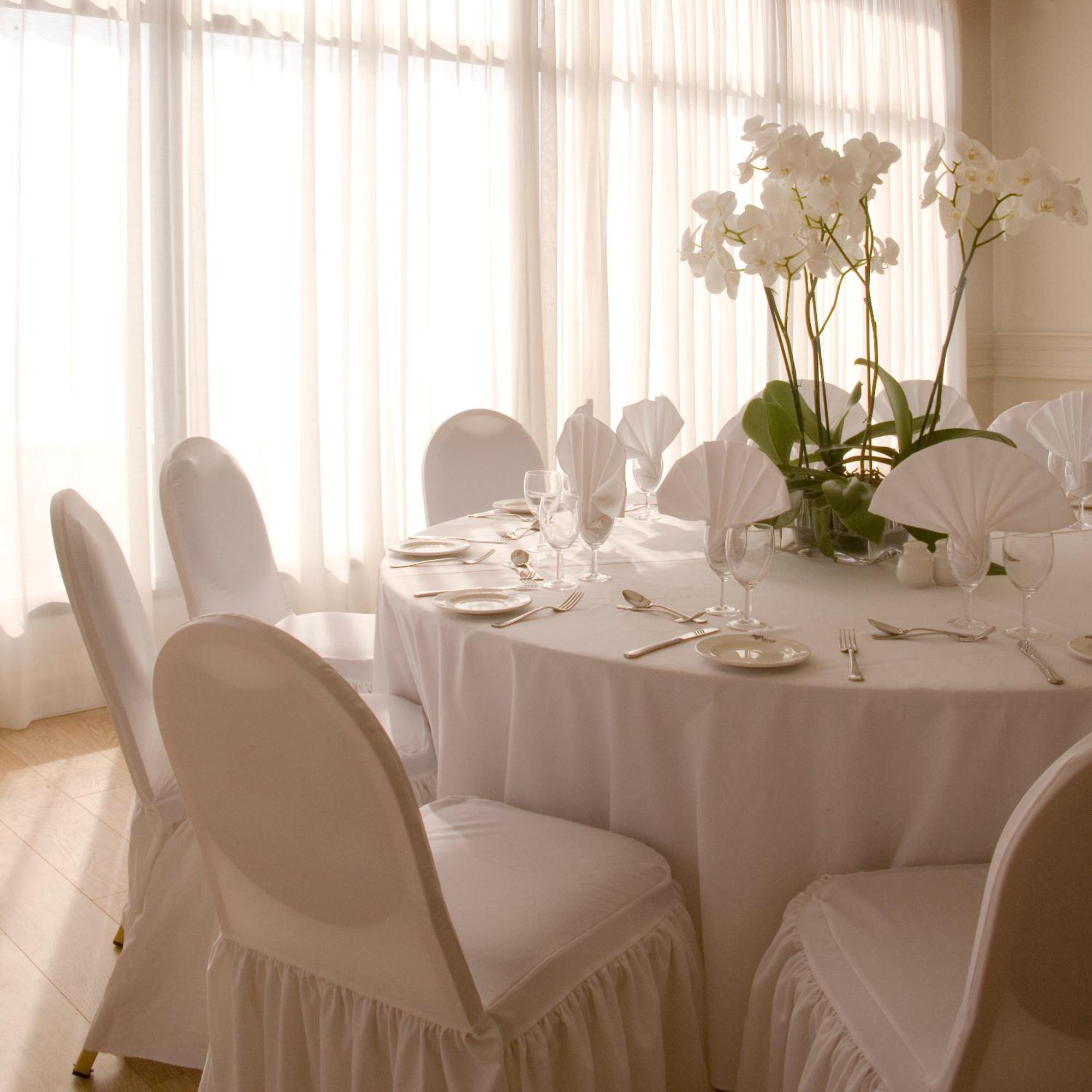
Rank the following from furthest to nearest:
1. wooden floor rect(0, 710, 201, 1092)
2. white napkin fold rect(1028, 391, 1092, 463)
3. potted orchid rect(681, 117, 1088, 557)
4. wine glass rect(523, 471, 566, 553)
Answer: white napkin fold rect(1028, 391, 1092, 463), wine glass rect(523, 471, 566, 553), wooden floor rect(0, 710, 201, 1092), potted orchid rect(681, 117, 1088, 557)

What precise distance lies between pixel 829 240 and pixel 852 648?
77 cm

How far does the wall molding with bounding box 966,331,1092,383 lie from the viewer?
605 cm

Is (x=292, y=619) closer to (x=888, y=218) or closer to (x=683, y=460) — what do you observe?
(x=683, y=460)

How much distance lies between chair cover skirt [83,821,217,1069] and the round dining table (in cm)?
51

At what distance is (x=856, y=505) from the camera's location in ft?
7.18

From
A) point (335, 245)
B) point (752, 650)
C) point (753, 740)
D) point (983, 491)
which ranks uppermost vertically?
point (335, 245)

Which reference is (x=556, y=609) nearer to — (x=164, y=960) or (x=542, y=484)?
(x=542, y=484)

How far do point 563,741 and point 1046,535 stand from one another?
2.64ft

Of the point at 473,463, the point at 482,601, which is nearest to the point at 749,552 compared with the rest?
the point at 482,601

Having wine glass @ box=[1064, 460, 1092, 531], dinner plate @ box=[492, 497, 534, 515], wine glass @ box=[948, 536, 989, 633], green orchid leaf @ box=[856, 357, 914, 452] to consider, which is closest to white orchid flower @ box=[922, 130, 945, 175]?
green orchid leaf @ box=[856, 357, 914, 452]

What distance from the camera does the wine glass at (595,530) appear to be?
7.46 feet

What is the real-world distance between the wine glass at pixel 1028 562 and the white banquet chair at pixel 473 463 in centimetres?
201

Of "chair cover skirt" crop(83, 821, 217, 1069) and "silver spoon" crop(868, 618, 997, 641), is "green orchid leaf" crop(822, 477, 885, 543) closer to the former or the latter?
"silver spoon" crop(868, 618, 997, 641)

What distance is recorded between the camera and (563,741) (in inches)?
71.9
